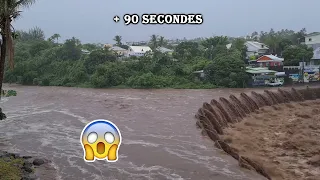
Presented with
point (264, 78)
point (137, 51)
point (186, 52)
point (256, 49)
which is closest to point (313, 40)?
point (256, 49)

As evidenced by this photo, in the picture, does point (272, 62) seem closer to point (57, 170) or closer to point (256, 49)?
point (256, 49)

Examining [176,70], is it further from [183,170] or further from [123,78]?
[183,170]

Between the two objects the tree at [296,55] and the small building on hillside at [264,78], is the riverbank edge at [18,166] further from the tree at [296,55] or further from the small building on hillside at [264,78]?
the tree at [296,55]

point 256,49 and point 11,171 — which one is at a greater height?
point 256,49

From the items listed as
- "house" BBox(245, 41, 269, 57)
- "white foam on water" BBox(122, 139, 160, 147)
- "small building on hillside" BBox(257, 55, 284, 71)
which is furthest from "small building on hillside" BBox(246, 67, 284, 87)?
"white foam on water" BBox(122, 139, 160, 147)

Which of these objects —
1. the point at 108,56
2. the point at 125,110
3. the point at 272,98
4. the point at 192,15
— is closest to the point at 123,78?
the point at 108,56

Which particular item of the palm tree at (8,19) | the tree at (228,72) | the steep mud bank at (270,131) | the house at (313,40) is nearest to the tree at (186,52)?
the tree at (228,72)
